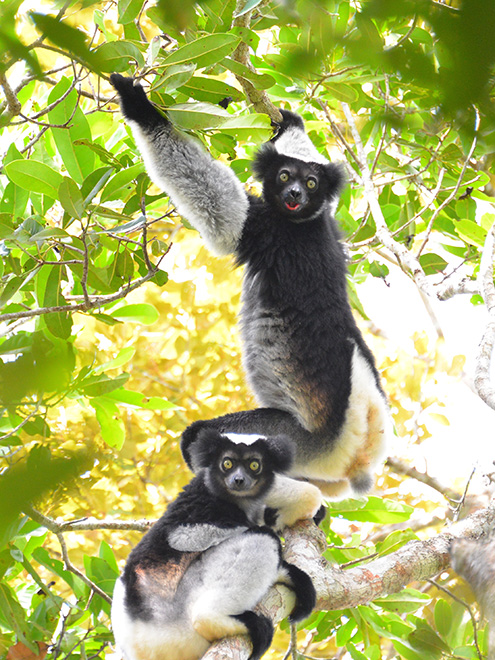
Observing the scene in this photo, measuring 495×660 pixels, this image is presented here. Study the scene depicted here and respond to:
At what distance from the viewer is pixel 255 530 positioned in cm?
262

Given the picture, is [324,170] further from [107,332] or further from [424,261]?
[107,332]

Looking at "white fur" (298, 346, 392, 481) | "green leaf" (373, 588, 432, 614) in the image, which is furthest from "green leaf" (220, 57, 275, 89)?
"green leaf" (373, 588, 432, 614)

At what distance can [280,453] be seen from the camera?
3137mm

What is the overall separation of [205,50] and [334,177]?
1623 mm

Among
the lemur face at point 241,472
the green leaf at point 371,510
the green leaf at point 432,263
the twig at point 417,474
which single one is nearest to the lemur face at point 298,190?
the green leaf at point 432,263

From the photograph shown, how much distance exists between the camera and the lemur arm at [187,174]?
3006 millimetres

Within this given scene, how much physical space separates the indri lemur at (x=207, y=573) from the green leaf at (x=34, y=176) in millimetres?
1476

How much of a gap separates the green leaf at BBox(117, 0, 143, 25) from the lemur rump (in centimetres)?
55

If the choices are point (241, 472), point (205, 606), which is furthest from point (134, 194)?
point (205, 606)

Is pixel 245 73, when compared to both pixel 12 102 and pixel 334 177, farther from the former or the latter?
pixel 334 177

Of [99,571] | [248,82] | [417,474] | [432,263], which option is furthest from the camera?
[417,474]

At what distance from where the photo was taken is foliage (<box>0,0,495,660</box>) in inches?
16.7

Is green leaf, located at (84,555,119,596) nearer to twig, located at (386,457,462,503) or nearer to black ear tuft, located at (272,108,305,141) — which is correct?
black ear tuft, located at (272,108,305,141)

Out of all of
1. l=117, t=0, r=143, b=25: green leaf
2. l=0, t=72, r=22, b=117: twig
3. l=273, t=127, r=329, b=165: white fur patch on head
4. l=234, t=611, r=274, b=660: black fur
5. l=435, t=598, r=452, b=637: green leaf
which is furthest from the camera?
l=273, t=127, r=329, b=165: white fur patch on head
